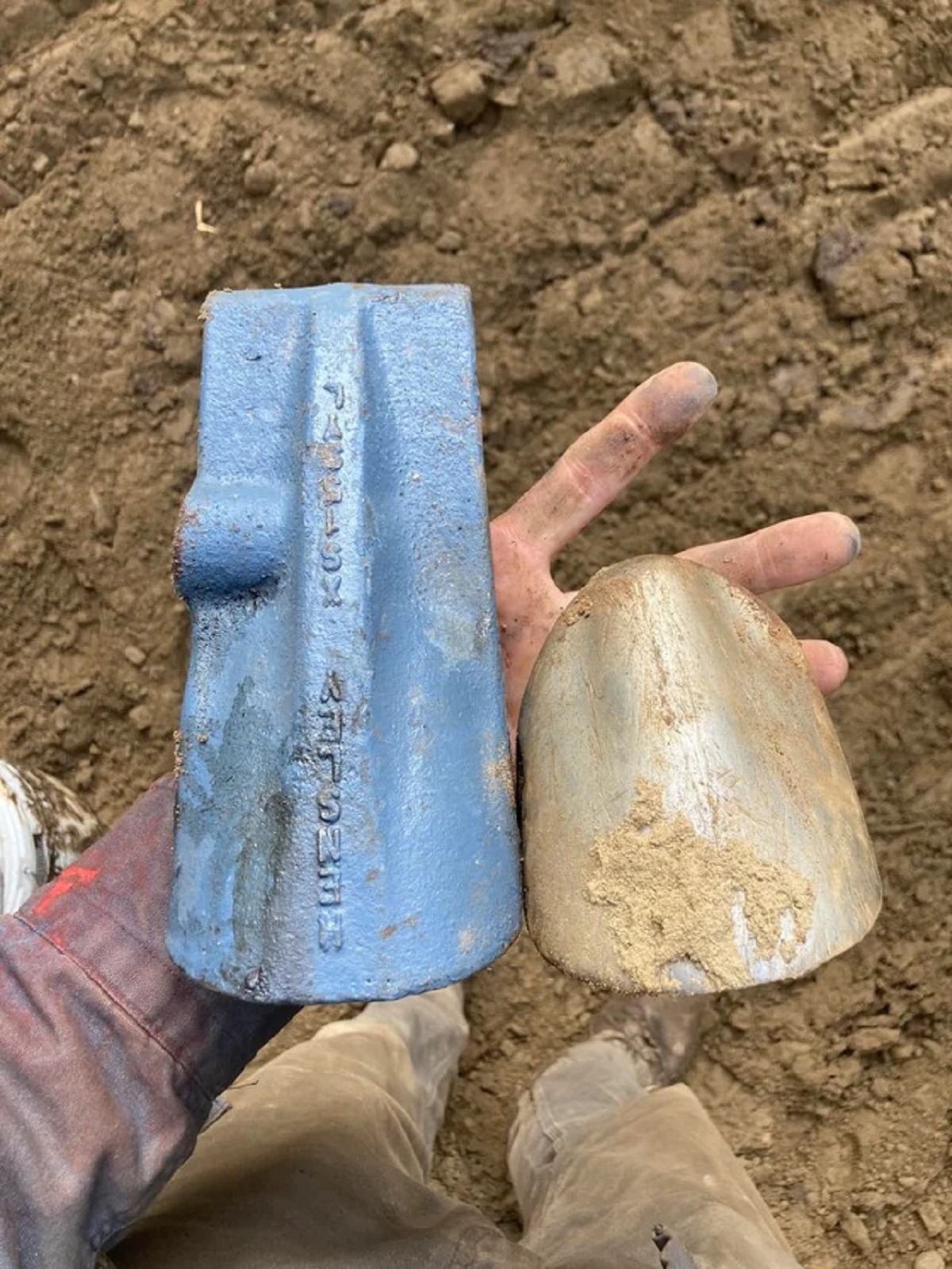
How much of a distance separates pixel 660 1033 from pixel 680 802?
3.27 feet

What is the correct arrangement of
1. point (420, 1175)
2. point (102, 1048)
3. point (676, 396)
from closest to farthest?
point (102, 1048) → point (676, 396) → point (420, 1175)

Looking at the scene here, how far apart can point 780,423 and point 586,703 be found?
0.85 m

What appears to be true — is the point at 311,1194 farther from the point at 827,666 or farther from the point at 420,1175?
the point at 827,666

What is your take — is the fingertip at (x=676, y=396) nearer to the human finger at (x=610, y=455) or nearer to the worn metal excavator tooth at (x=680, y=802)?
the human finger at (x=610, y=455)

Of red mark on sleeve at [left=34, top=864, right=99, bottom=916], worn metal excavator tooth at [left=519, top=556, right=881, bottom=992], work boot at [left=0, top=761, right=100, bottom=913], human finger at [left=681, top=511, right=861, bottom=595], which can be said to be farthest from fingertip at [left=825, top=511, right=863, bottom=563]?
work boot at [left=0, top=761, right=100, bottom=913]

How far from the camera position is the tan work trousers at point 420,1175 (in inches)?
43.3

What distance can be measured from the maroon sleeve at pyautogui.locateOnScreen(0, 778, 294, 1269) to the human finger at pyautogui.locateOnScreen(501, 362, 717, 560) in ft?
1.80

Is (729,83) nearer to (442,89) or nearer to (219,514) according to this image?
(442,89)

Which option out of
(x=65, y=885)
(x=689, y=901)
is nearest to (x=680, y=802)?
(x=689, y=901)

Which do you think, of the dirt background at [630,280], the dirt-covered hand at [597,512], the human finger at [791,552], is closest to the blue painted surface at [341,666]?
the dirt-covered hand at [597,512]

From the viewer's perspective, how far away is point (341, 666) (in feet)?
2.85

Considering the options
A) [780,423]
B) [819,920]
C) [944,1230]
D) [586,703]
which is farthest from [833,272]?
[944,1230]

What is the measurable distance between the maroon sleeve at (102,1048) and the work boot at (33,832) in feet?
1.09

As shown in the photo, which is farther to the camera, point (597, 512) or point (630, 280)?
point (630, 280)
